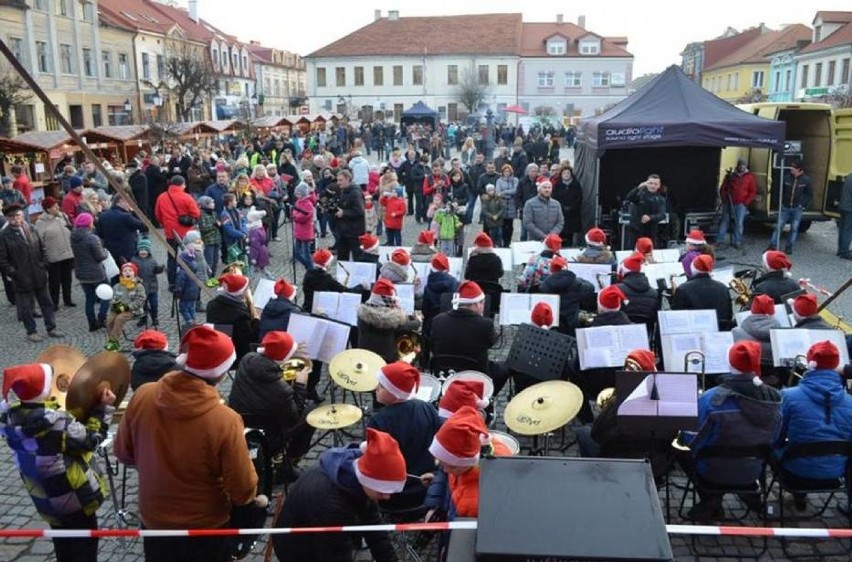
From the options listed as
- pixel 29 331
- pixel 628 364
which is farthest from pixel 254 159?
pixel 628 364

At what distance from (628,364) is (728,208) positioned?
10659 millimetres

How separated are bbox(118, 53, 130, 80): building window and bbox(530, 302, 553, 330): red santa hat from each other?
4767cm

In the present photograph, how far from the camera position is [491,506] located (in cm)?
272

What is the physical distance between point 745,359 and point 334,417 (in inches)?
120

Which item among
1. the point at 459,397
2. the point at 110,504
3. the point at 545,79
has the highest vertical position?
the point at 545,79

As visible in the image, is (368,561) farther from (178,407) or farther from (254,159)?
(254,159)

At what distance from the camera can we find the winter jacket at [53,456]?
423 cm

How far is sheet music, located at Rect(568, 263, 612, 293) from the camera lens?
903 cm

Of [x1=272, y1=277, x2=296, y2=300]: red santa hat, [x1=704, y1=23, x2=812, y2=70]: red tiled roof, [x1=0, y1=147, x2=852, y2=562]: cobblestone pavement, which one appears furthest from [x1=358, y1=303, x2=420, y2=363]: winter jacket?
[x1=704, y1=23, x2=812, y2=70]: red tiled roof

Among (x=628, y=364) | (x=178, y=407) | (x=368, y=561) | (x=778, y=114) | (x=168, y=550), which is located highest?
(x=778, y=114)

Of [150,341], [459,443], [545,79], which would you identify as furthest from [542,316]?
[545,79]

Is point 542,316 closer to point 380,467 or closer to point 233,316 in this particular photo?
point 233,316

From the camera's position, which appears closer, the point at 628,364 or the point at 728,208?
the point at 628,364

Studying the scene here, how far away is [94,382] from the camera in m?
4.74
